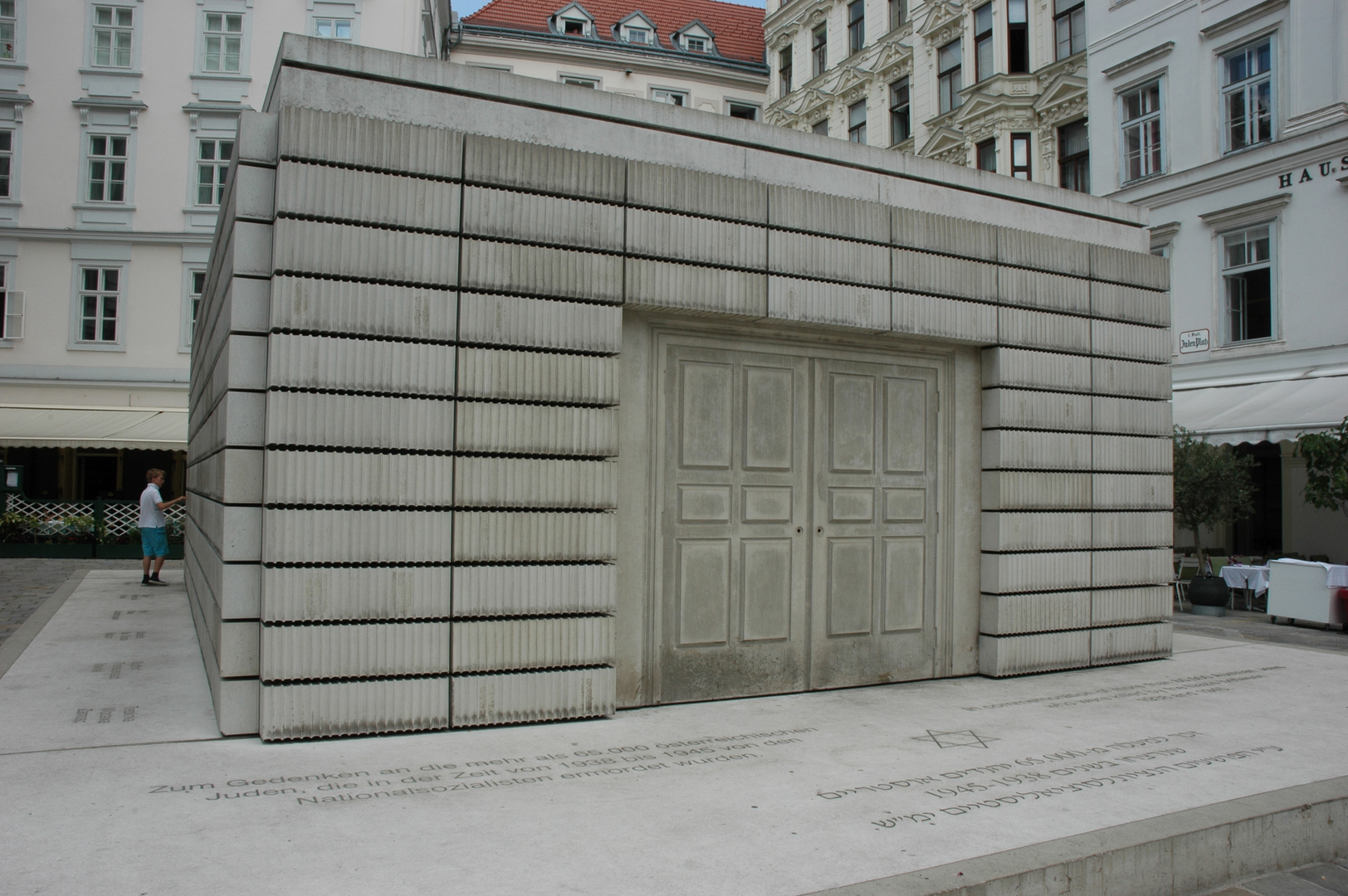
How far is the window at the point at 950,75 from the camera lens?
A: 26516 millimetres

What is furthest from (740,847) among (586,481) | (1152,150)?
(1152,150)

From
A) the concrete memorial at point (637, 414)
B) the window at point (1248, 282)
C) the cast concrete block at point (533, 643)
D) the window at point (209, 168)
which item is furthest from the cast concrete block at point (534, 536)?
the window at point (209, 168)

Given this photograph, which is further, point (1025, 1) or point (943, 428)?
point (1025, 1)

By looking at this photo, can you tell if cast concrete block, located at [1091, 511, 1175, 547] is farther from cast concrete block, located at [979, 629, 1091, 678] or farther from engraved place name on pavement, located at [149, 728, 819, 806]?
engraved place name on pavement, located at [149, 728, 819, 806]

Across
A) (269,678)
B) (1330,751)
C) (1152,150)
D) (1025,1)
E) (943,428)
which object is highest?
(1025,1)

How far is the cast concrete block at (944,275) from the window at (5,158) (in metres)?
26.1

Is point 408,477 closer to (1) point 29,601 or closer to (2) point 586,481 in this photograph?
(2) point 586,481

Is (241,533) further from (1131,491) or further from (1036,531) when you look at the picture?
(1131,491)

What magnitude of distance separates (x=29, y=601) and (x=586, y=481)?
9.89 m

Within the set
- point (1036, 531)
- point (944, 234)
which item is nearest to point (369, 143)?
point (944, 234)

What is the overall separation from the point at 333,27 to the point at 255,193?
78.9 ft

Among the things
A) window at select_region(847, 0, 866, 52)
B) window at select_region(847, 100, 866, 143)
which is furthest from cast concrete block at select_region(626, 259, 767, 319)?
window at select_region(847, 0, 866, 52)

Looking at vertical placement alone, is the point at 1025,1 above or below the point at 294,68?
above

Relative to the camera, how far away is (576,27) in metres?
39.4
